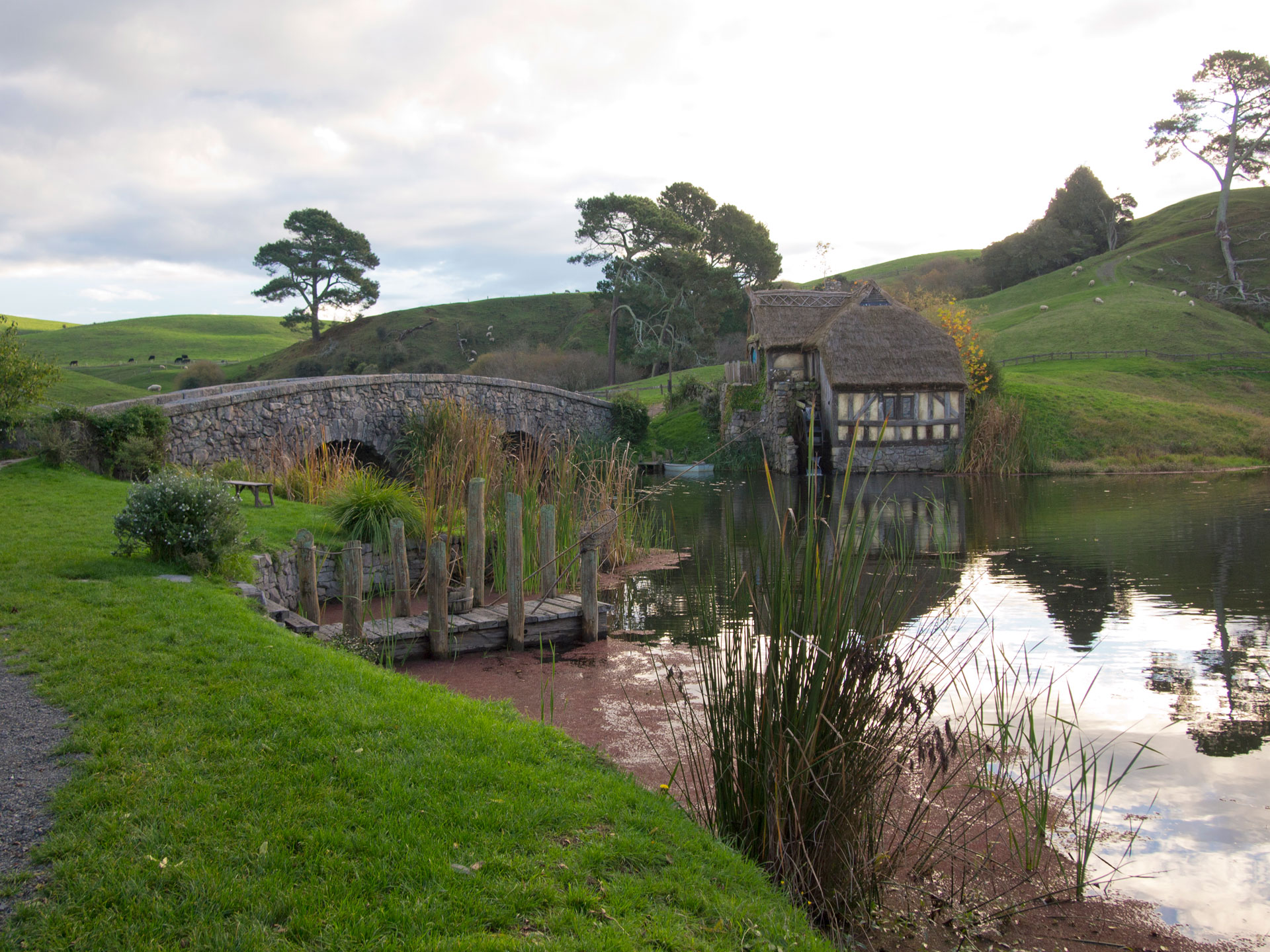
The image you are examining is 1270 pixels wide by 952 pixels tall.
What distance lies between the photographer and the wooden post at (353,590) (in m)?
7.25

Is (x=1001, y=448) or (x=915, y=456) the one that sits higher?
(x=1001, y=448)

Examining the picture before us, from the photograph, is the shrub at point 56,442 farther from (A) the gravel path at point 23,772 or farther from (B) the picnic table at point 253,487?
(A) the gravel path at point 23,772

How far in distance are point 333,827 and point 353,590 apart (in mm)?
4390

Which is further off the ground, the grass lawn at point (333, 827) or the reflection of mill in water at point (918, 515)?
the grass lawn at point (333, 827)

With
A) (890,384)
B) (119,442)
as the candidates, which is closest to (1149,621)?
(119,442)

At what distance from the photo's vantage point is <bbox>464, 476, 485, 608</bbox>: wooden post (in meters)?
8.66

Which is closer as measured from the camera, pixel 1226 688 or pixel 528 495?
pixel 1226 688

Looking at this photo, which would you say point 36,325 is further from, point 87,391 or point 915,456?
point 915,456

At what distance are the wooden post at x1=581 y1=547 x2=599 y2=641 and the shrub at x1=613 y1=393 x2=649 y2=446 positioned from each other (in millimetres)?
22317

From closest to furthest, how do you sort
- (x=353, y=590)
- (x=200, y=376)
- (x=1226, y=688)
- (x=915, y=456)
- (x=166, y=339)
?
(x=1226, y=688) → (x=353, y=590) → (x=915, y=456) → (x=200, y=376) → (x=166, y=339)

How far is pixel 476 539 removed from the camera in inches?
350

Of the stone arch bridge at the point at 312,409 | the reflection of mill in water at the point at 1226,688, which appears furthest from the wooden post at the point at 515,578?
the stone arch bridge at the point at 312,409

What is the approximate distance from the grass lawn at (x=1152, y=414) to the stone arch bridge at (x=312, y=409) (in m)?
17.1

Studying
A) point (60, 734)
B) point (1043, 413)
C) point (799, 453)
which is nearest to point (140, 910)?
point (60, 734)
